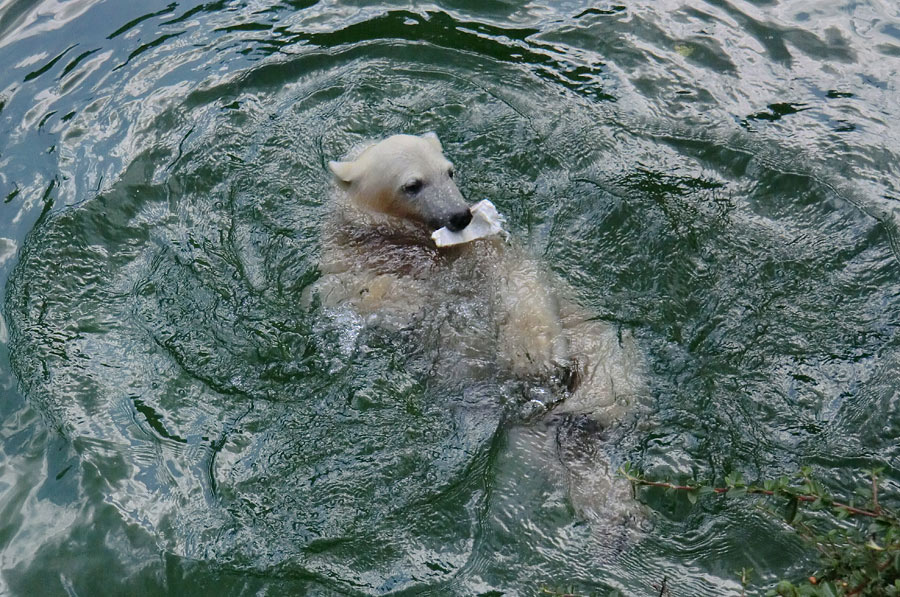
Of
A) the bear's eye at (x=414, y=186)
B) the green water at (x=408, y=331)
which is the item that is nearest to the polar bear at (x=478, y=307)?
the bear's eye at (x=414, y=186)

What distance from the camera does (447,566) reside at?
12.2 ft

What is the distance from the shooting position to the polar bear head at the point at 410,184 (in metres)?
4.97

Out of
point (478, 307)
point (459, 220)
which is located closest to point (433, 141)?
point (459, 220)

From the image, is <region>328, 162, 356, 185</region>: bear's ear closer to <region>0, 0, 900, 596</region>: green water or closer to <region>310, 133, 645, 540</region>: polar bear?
<region>310, 133, 645, 540</region>: polar bear

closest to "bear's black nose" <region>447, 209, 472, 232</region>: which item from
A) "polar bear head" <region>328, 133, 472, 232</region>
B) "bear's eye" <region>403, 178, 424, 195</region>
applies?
"polar bear head" <region>328, 133, 472, 232</region>

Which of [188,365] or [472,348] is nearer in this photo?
[472,348]

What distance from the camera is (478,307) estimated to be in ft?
14.9

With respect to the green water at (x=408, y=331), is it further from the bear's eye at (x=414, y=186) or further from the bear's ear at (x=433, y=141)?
the bear's eye at (x=414, y=186)

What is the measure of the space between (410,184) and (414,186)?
0.09ft

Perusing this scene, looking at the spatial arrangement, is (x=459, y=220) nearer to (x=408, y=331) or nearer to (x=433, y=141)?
(x=408, y=331)

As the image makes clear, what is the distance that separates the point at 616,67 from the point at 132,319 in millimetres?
4337

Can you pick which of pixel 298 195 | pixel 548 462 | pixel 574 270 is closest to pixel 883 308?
pixel 574 270

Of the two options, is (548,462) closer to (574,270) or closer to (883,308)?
(574,270)

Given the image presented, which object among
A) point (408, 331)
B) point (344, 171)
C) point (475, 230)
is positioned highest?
point (344, 171)
